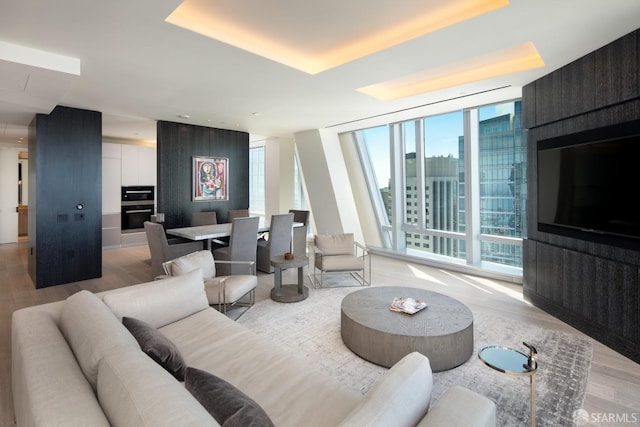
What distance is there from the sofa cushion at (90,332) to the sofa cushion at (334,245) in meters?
3.43

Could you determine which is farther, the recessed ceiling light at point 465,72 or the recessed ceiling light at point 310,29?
the recessed ceiling light at point 465,72

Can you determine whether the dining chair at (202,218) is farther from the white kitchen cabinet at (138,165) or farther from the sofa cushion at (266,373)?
the sofa cushion at (266,373)

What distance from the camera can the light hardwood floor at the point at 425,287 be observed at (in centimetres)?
224

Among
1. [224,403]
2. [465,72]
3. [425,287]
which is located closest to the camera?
[224,403]

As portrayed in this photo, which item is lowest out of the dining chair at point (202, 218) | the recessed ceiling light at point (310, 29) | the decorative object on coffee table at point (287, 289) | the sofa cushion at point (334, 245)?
the decorative object on coffee table at point (287, 289)

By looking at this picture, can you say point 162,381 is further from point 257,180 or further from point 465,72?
point 257,180

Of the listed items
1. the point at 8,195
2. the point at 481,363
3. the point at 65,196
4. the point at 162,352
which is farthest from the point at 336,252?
the point at 8,195

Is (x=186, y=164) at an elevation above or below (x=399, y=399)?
above

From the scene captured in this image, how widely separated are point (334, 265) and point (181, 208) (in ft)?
11.5

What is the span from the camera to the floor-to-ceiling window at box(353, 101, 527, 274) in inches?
203

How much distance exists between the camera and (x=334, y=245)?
5.14 metres

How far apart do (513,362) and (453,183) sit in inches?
179

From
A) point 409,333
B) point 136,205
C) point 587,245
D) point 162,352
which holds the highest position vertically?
point 136,205
